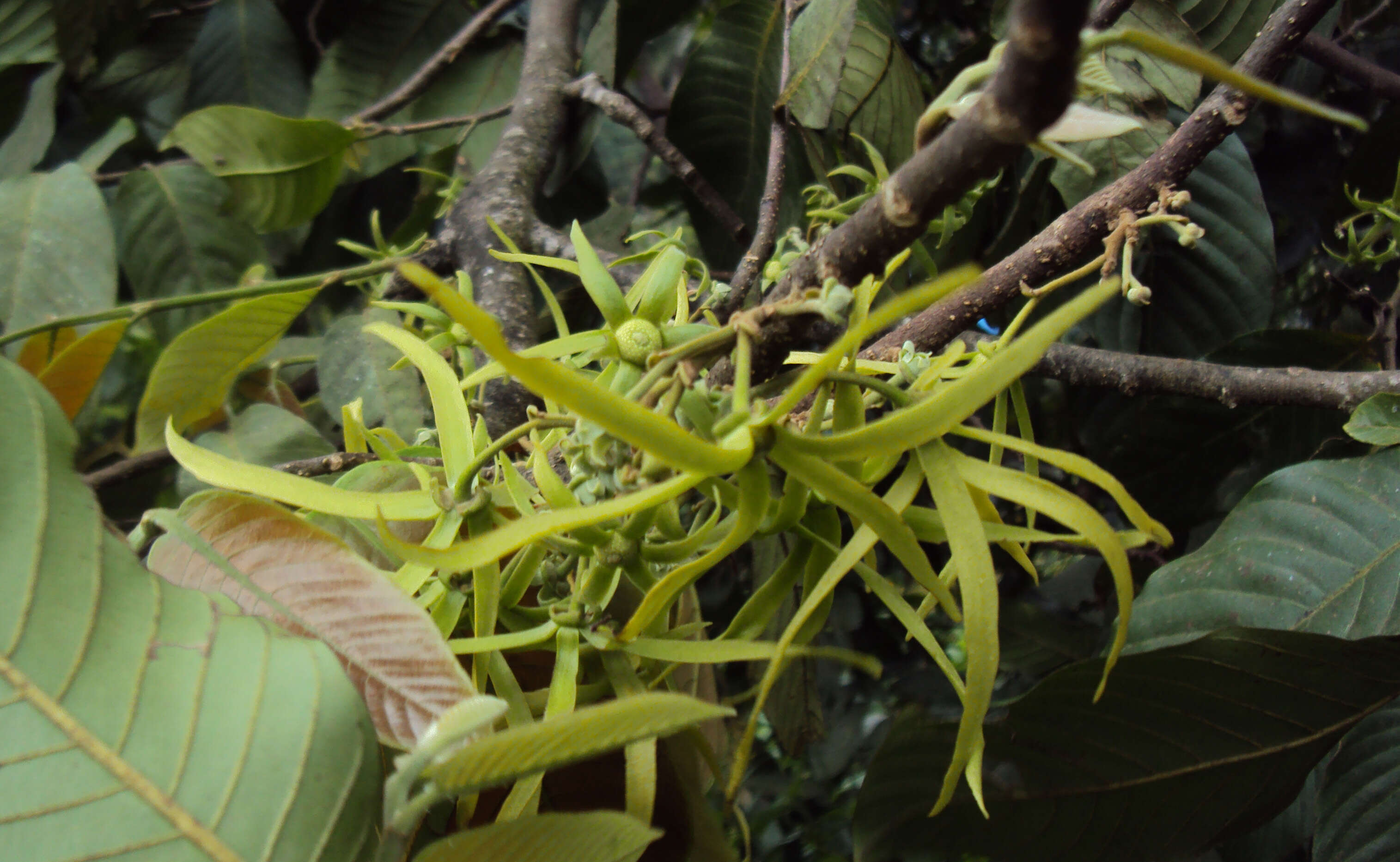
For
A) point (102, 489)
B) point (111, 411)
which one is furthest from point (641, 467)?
point (111, 411)

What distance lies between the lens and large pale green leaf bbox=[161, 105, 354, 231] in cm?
60

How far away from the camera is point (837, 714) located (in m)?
1.12

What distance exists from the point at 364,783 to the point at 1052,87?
20 cm

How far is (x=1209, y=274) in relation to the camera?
0.58 metres

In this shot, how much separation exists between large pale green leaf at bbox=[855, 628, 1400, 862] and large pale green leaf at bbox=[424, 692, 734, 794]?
20 cm

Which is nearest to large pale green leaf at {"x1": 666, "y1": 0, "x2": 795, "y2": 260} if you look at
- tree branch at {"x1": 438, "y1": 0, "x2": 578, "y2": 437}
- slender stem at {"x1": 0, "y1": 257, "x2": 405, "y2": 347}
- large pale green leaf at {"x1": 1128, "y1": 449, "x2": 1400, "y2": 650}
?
tree branch at {"x1": 438, "y1": 0, "x2": 578, "y2": 437}

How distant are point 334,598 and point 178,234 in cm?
67

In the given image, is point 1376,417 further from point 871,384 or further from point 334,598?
point 334,598

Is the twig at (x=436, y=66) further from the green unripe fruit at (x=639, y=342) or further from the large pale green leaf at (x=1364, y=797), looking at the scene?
the large pale green leaf at (x=1364, y=797)

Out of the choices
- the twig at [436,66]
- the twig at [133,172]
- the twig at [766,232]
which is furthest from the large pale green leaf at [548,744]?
the twig at [133,172]

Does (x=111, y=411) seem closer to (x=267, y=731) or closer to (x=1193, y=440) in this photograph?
(x=267, y=731)

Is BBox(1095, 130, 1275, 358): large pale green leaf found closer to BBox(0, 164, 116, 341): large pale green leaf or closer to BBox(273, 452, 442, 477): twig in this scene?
BBox(273, 452, 442, 477): twig

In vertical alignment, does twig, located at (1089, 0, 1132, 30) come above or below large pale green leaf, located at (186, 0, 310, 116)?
above

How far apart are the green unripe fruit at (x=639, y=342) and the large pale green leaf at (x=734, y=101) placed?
51cm
